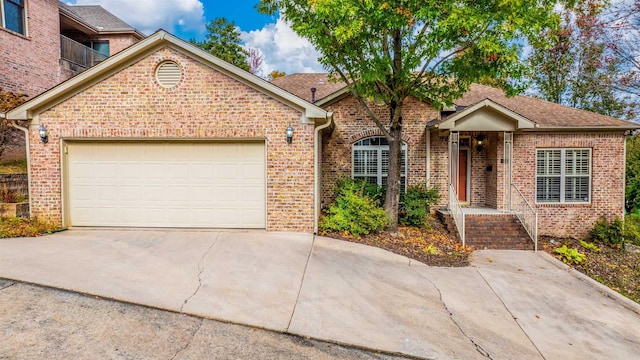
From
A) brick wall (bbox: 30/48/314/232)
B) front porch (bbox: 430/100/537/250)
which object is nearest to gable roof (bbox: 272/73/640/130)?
front porch (bbox: 430/100/537/250)

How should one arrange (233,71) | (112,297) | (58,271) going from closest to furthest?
1. (112,297)
2. (58,271)
3. (233,71)

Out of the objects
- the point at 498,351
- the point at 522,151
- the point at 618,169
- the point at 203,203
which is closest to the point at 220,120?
the point at 203,203

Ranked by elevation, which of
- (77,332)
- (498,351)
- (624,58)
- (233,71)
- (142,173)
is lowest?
(498,351)

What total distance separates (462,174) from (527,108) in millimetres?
3478

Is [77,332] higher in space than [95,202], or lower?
lower

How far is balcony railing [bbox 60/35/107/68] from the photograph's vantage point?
576 inches

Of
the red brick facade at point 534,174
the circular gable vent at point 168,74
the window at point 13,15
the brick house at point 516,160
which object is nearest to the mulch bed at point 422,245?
the brick house at point 516,160

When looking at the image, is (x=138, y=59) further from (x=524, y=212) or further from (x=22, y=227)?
(x=524, y=212)

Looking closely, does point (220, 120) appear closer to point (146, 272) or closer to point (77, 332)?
point (146, 272)

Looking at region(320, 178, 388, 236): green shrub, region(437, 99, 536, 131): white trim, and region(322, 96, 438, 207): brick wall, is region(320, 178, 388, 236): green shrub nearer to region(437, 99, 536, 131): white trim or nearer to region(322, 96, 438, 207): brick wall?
region(322, 96, 438, 207): brick wall

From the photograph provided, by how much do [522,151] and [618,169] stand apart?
10.5ft

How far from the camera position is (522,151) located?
11.1 m

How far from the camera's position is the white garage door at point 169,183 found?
8500mm

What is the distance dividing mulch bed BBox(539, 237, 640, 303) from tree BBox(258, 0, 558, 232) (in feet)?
16.0
